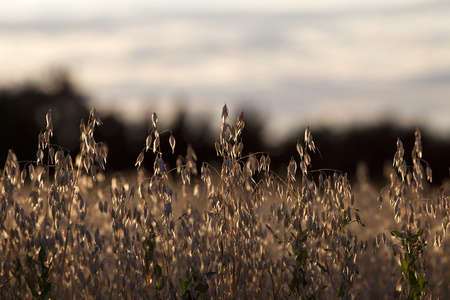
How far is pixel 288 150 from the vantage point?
27.1 meters

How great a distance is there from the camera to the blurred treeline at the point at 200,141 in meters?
26.6

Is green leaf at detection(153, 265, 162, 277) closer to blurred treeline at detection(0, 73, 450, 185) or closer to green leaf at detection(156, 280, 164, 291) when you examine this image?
green leaf at detection(156, 280, 164, 291)

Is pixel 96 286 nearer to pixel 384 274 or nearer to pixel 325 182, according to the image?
pixel 325 182

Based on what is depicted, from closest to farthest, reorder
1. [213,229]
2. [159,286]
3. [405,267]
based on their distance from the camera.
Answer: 1. [159,286]
2. [405,267]
3. [213,229]

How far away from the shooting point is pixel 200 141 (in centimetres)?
2667

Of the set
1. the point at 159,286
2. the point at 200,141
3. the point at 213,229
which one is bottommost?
the point at 200,141

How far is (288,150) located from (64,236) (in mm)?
23092

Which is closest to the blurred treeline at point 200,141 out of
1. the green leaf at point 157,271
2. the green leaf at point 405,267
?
the green leaf at point 157,271

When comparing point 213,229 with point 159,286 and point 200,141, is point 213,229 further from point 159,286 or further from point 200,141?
point 200,141

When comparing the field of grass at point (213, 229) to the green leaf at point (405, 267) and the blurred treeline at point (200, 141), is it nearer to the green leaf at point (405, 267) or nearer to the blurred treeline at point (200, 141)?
the green leaf at point (405, 267)

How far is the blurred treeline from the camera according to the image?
87.4ft

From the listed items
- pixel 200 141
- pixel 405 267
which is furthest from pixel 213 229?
pixel 200 141

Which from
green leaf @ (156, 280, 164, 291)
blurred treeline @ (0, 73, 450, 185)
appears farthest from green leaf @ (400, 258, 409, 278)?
blurred treeline @ (0, 73, 450, 185)

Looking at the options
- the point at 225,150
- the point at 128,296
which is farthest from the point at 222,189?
the point at 128,296
